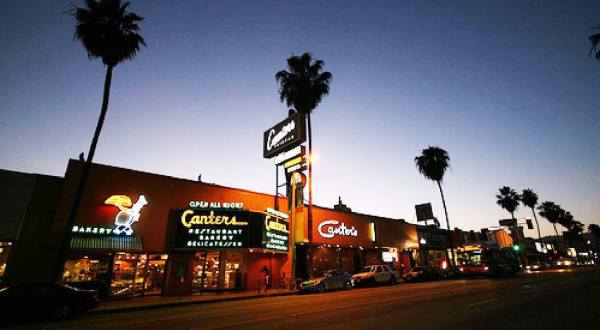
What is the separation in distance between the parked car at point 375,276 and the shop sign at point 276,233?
23.2ft

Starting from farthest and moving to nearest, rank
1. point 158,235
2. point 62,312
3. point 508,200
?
point 508,200 < point 158,235 < point 62,312

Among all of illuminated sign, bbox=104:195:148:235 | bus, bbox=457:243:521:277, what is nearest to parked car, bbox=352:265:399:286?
bus, bbox=457:243:521:277

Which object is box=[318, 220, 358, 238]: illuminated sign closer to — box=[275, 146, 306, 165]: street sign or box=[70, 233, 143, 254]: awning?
box=[275, 146, 306, 165]: street sign

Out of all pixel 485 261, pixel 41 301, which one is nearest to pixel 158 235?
pixel 41 301

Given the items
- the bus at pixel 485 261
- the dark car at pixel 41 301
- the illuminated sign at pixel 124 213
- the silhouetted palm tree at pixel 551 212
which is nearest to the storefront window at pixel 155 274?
the illuminated sign at pixel 124 213

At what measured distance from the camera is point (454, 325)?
8023 mm

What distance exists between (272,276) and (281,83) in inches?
738

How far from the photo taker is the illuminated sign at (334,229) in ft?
98.5

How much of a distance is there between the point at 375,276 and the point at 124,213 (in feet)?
68.0

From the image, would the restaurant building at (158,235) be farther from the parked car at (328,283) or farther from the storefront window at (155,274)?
the parked car at (328,283)

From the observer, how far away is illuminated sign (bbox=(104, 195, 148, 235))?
1921cm

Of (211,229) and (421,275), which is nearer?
(211,229)

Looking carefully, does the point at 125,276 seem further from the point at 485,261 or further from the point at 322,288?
the point at 485,261

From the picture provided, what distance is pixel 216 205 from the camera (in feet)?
74.3
